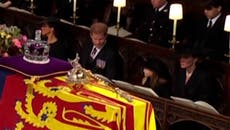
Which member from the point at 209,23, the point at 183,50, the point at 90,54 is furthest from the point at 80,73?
the point at 209,23

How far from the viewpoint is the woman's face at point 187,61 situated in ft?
21.9

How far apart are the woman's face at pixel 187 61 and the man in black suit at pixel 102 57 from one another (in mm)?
904

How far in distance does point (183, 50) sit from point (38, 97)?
9.83ft

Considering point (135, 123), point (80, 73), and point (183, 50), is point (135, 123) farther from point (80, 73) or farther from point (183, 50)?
point (183, 50)

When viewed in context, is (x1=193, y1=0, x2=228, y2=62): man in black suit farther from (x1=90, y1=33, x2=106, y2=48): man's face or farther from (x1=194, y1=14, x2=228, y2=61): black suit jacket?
(x1=90, y1=33, x2=106, y2=48): man's face

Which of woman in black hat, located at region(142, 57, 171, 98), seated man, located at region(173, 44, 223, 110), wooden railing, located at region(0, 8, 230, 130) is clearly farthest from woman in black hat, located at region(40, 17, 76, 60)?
seated man, located at region(173, 44, 223, 110)

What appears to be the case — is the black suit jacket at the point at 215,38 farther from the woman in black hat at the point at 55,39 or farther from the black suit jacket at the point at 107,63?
the woman in black hat at the point at 55,39

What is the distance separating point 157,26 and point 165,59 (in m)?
1.39

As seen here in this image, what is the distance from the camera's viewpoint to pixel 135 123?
3.89m

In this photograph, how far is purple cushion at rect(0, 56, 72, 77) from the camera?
13.6ft

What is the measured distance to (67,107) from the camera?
12.9ft

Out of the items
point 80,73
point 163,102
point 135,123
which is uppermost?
point 80,73

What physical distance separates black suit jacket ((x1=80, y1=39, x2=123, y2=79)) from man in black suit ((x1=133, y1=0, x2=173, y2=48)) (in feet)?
3.59

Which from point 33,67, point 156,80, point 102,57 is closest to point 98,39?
point 102,57
